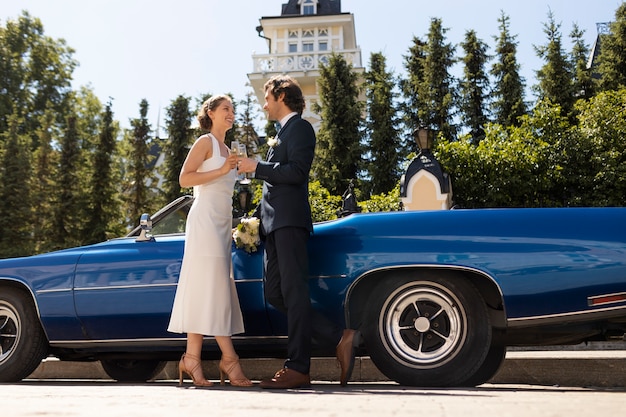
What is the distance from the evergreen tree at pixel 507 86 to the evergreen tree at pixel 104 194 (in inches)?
730

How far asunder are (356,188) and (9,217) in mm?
15786

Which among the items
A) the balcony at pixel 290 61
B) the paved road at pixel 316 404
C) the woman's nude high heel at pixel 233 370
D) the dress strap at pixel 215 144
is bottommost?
the woman's nude high heel at pixel 233 370

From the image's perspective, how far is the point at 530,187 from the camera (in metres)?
24.3

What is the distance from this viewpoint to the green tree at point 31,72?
136 feet

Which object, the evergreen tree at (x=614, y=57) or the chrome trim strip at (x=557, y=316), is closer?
the chrome trim strip at (x=557, y=316)

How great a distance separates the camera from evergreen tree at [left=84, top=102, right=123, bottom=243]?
33.0 metres

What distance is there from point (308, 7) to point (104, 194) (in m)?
21.1

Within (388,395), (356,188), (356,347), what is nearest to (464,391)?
(388,395)

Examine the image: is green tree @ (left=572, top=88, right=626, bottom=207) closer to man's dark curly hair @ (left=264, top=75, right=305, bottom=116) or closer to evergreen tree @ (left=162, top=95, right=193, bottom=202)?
evergreen tree @ (left=162, top=95, right=193, bottom=202)

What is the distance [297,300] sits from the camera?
3.76 meters

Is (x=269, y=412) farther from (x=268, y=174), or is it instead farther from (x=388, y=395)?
(x=268, y=174)

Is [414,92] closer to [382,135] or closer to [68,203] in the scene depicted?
[382,135]

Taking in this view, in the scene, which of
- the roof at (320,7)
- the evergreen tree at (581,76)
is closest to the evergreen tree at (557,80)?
the evergreen tree at (581,76)

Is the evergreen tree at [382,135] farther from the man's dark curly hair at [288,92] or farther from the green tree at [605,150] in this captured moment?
the man's dark curly hair at [288,92]
